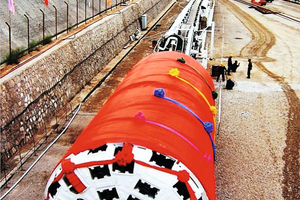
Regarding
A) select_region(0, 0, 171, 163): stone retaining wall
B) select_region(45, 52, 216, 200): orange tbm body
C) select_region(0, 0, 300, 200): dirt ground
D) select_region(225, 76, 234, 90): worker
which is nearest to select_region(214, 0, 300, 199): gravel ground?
select_region(0, 0, 300, 200): dirt ground

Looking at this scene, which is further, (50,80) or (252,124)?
(50,80)

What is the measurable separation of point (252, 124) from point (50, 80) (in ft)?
33.2

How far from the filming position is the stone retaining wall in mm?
14211

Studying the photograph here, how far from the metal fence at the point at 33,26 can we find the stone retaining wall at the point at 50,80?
1369mm

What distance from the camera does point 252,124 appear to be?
17656 mm

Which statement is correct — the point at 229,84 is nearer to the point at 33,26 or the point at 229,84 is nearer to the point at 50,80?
the point at 50,80

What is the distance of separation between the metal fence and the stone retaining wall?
4.49 ft

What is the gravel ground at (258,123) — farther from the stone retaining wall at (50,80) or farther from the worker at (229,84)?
the stone retaining wall at (50,80)

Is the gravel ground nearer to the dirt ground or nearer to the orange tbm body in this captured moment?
the dirt ground

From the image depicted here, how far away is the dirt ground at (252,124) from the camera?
41.9 feet

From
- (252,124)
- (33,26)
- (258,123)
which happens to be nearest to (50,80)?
(33,26)

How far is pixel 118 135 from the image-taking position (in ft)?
23.2

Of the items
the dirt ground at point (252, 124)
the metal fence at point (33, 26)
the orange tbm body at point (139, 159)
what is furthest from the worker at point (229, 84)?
the orange tbm body at point (139, 159)

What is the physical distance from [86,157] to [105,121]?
119 cm
